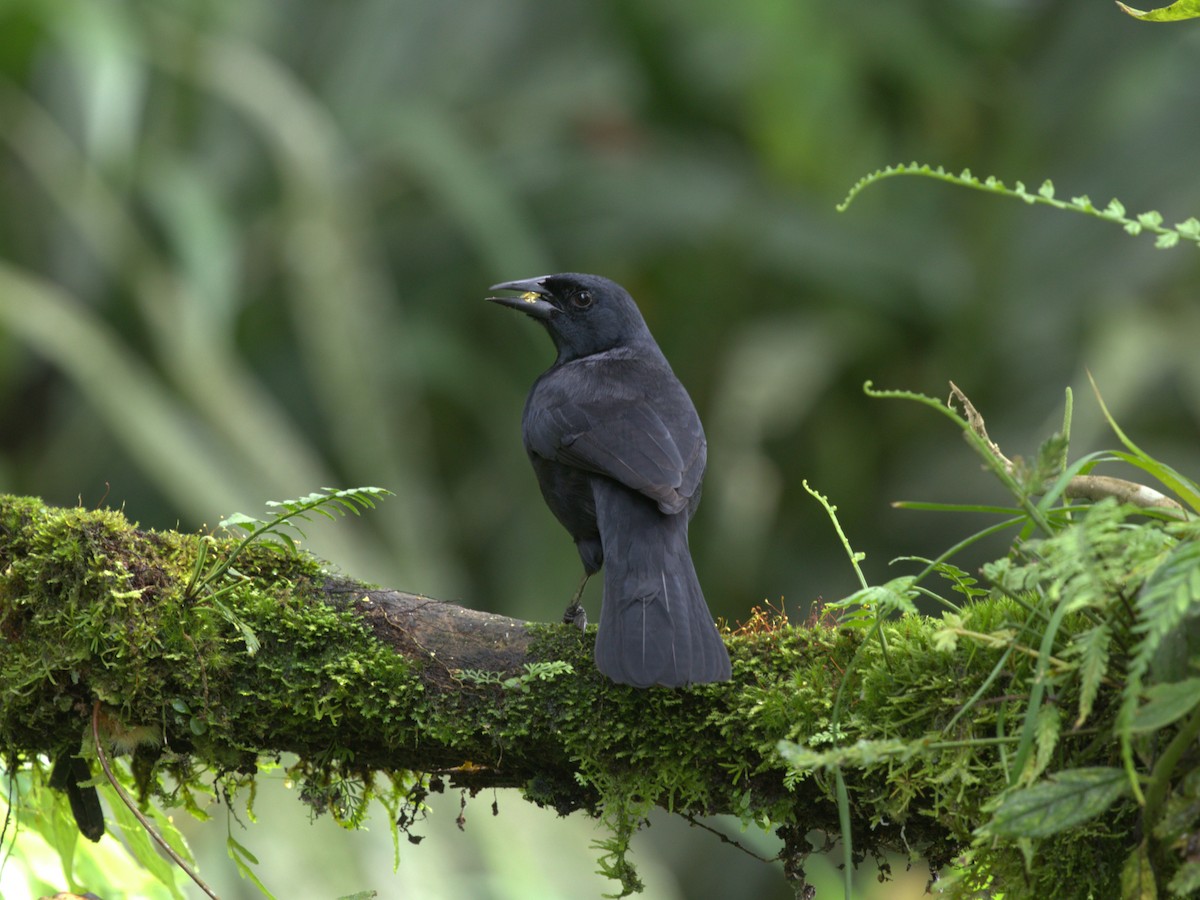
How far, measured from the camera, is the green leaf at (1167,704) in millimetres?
1562

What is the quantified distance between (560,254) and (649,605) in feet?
18.9

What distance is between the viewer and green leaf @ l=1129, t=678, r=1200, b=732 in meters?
1.56

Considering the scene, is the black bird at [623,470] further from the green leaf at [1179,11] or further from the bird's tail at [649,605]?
the green leaf at [1179,11]

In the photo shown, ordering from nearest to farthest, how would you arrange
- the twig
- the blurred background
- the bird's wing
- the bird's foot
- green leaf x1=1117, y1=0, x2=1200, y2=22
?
green leaf x1=1117, y1=0, x2=1200, y2=22, the twig, the bird's wing, the bird's foot, the blurred background

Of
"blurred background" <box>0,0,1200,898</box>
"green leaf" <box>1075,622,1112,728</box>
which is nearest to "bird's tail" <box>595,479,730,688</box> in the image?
"green leaf" <box>1075,622,1112,728</box>

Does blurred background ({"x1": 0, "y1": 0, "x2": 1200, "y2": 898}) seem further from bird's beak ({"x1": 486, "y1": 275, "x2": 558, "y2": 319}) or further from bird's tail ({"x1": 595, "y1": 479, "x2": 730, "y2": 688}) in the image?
bird's tail ({"x1": 595, "y1": 479, "x2": 730, "y2": 688})

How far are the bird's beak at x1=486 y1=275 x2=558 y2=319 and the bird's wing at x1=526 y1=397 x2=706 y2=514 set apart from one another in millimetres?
602

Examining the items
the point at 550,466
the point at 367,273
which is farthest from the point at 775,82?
the point at 550,466

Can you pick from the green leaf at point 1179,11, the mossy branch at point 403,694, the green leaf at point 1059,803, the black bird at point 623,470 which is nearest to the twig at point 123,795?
the mossy branch at point 403,694

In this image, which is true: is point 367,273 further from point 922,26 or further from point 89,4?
point 922,26

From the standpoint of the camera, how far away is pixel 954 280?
27.1 feet

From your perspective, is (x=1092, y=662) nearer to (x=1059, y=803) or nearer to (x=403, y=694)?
(x=1059, y=803)

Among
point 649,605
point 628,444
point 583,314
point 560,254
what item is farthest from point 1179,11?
point 560,254

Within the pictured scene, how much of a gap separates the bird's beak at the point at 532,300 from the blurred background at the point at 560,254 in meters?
2.00
